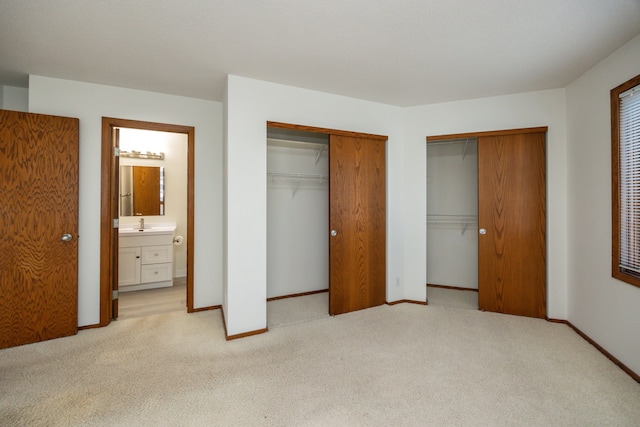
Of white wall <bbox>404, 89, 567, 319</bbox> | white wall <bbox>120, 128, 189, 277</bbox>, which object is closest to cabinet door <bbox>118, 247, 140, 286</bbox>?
white wall <bbox>120, 128, 189, 277</bbox>

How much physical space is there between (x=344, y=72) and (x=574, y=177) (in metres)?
2.51

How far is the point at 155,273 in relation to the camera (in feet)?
13.5

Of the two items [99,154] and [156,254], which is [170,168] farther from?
[99,154]

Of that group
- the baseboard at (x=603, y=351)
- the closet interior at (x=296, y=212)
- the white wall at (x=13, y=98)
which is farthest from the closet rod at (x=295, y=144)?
the baseboard at (x=603, y=351)

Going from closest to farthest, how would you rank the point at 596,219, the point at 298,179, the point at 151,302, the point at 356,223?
the point at 596,219, the point at 356,223, the point at 151,302, the point at 298,179

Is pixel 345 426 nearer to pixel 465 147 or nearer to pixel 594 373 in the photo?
pixel 594 373

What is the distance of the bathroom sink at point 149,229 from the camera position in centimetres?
397

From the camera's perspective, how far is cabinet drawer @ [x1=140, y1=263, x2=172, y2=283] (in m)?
4.06

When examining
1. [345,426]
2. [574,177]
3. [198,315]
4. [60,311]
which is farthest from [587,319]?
[60,311]

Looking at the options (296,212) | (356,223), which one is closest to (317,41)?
(356,223)

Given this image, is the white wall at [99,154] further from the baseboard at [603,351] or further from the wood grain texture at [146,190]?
the baseboard at [603,351]

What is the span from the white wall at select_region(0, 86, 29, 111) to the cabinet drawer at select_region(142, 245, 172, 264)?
6.71 ft

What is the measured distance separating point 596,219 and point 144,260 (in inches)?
206

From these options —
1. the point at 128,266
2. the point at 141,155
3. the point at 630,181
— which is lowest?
the point at 128,266
